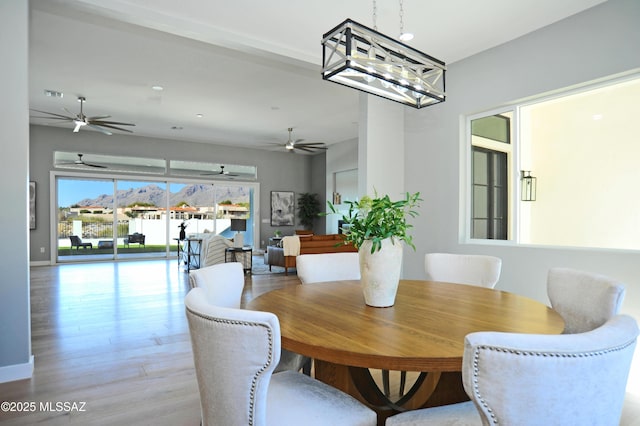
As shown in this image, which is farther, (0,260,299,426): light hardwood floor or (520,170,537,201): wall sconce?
(520,170,537,201): wall sconce

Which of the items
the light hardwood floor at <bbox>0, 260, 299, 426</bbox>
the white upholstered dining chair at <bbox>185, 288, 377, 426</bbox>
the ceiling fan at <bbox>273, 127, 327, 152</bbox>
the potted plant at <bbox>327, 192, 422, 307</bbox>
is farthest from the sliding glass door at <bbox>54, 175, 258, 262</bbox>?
the white upholstered dining chair at <bbox>185, 288, 377, 426</bbox>

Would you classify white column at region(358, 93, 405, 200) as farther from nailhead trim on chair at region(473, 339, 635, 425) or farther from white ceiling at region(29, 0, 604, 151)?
nailhead trim on chair at region(473, 339, 635, 425)

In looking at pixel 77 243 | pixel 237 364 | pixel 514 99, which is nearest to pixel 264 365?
pixel 237 364

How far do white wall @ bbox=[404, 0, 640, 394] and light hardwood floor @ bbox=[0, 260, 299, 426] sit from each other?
2731 mm

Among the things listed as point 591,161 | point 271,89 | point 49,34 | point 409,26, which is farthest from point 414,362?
point 271,89

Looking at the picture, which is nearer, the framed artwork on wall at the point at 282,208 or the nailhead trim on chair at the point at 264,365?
the nailhead trim on chair at the point at 264,365

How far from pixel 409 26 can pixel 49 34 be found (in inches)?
155

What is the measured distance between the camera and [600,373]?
0.78m

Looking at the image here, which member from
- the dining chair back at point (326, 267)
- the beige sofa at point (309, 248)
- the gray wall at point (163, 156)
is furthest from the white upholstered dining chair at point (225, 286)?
the gray wall at point (163, 156)

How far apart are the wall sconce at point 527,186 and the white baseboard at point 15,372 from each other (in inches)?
177

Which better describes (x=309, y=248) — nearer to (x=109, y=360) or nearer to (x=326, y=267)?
(x=109, y=360)

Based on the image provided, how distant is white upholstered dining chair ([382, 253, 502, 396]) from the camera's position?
2.38 m

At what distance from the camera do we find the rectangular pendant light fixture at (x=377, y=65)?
184 cm

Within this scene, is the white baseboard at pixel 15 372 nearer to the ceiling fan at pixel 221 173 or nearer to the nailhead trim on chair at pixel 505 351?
the nailhead trim on chair at pixel 505 351
